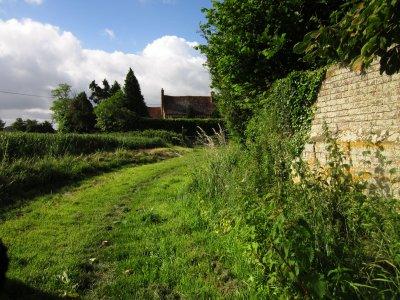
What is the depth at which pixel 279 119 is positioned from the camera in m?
8.52

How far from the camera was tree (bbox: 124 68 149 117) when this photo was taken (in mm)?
51438

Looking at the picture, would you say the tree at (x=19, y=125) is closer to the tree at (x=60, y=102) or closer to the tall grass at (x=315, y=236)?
the tree at (x=60, y=102)

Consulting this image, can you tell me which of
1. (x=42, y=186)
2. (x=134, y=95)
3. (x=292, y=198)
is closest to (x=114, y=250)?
(x=292, y=198)

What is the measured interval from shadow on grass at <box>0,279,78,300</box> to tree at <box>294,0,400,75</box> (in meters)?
4.10

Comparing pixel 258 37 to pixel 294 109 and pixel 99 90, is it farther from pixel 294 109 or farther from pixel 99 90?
pixel 99 90

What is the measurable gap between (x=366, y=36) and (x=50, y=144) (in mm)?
15525

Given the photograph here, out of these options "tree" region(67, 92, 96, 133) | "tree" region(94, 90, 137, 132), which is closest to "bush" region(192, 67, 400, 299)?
"tree" region(94, 90, 137, 132)

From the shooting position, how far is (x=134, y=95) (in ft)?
171

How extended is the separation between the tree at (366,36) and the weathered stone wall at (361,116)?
226 cm

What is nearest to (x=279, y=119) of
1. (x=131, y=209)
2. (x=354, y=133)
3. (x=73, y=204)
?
(x=354, y=133)

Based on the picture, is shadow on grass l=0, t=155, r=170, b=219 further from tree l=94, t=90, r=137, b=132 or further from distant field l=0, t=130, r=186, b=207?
tree l=94, t=90, r=137, b=132

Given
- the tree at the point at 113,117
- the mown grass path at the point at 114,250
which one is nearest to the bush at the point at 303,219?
the mown grass path at the point at 114,250

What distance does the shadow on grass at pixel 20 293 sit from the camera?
4.72 meters

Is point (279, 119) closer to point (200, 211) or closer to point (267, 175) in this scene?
point (267, 175)
